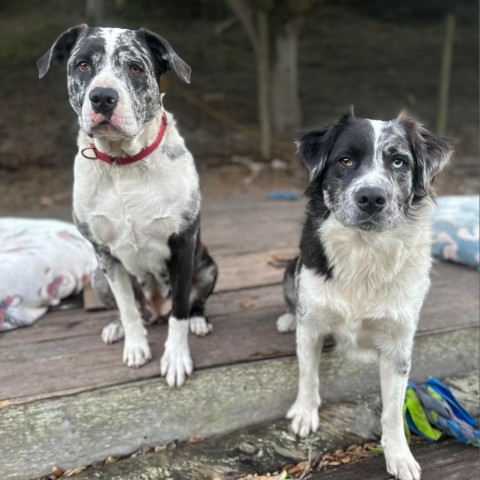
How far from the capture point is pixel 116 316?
314 cm

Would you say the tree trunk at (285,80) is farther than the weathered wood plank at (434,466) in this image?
Yes

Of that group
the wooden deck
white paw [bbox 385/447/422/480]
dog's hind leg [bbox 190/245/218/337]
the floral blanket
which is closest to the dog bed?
the wooden deck

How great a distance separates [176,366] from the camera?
2.59 meters

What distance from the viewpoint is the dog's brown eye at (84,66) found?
221cm

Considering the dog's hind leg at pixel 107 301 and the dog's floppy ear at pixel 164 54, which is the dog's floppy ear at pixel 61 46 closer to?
the dog's floppy ear at pixel 164 54

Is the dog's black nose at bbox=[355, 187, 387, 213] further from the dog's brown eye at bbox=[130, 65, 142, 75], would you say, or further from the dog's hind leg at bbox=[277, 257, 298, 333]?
the dog's brown eye at bbox=[130, 65, 142, 75]

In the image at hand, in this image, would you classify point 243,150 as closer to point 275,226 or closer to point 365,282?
point 275,226

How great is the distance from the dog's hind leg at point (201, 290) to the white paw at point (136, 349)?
1.10 ft

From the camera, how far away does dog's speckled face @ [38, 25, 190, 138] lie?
212cm

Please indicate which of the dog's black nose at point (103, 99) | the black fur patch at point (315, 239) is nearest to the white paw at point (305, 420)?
the black fur patch at point (315, 239)

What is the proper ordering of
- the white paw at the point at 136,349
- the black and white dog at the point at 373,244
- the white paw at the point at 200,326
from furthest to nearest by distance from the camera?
the white paw at the point at 200,326 < the white paw at the point at 136,349 < the black and white dog at the point at 373,244

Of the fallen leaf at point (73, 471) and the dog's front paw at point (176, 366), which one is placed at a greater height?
the dog's front paw at point (176, 366)

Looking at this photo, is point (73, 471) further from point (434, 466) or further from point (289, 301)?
point (434, 466)

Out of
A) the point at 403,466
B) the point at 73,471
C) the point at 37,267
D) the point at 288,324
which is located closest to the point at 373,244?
the point at 288,324
